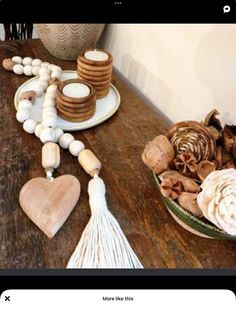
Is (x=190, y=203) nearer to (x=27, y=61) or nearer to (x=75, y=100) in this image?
(x=75, y=100)

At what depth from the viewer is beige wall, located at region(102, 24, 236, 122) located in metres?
0.45

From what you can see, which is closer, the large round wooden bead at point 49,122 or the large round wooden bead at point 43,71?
the large round wooden bead at point 49,122

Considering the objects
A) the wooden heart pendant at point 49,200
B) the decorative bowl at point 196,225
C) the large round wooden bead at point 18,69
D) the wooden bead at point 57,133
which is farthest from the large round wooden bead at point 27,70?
the decorative bowl at point 196,225

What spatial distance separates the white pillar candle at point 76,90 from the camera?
19.6 inches

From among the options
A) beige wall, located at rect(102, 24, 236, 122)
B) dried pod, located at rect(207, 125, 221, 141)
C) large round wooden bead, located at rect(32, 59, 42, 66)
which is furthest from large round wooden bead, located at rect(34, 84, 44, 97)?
dried pod, located at rect(207, 125, 221, 141)

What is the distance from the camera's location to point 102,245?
0.35 m

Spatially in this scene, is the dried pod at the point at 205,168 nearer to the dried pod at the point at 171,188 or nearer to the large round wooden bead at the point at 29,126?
the dried pod at the point at 171,188

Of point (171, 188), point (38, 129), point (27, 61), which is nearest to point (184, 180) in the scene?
point (171, 188)

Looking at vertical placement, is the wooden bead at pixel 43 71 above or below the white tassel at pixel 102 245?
above

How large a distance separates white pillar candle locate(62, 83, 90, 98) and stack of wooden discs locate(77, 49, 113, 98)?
3 cm

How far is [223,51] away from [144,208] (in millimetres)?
247
